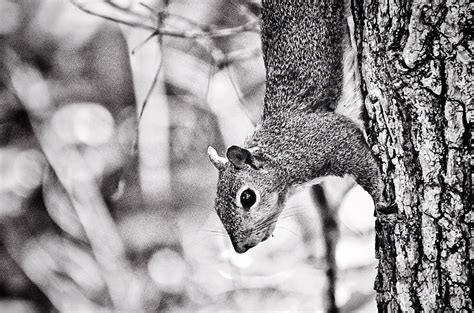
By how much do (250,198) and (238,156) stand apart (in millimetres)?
97

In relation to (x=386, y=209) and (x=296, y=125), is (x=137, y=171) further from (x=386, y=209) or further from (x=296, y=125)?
(x=386, y=209)

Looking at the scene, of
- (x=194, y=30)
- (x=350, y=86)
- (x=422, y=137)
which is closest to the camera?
(x=422, y=137)

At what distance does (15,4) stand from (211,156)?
29.8 inches

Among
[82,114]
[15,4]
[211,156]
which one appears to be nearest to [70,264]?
Answer: [82,114]

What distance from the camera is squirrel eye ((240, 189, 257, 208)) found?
103cm

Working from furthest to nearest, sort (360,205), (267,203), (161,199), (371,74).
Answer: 1. (161,199)
2. (360,205)
3. (267,203)
4. (371,74)

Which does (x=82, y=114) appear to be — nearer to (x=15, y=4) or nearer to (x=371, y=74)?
(x=15, y=4)

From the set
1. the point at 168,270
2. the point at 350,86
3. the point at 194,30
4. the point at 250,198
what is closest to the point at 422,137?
the point at 350,86

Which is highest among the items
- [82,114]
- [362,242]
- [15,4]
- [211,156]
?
[15,4]

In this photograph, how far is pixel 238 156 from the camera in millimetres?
1005

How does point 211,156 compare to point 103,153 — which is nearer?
point 211,156

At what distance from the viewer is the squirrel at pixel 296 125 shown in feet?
3.30

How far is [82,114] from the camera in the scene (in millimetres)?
1404

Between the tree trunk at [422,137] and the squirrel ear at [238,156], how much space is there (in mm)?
292
